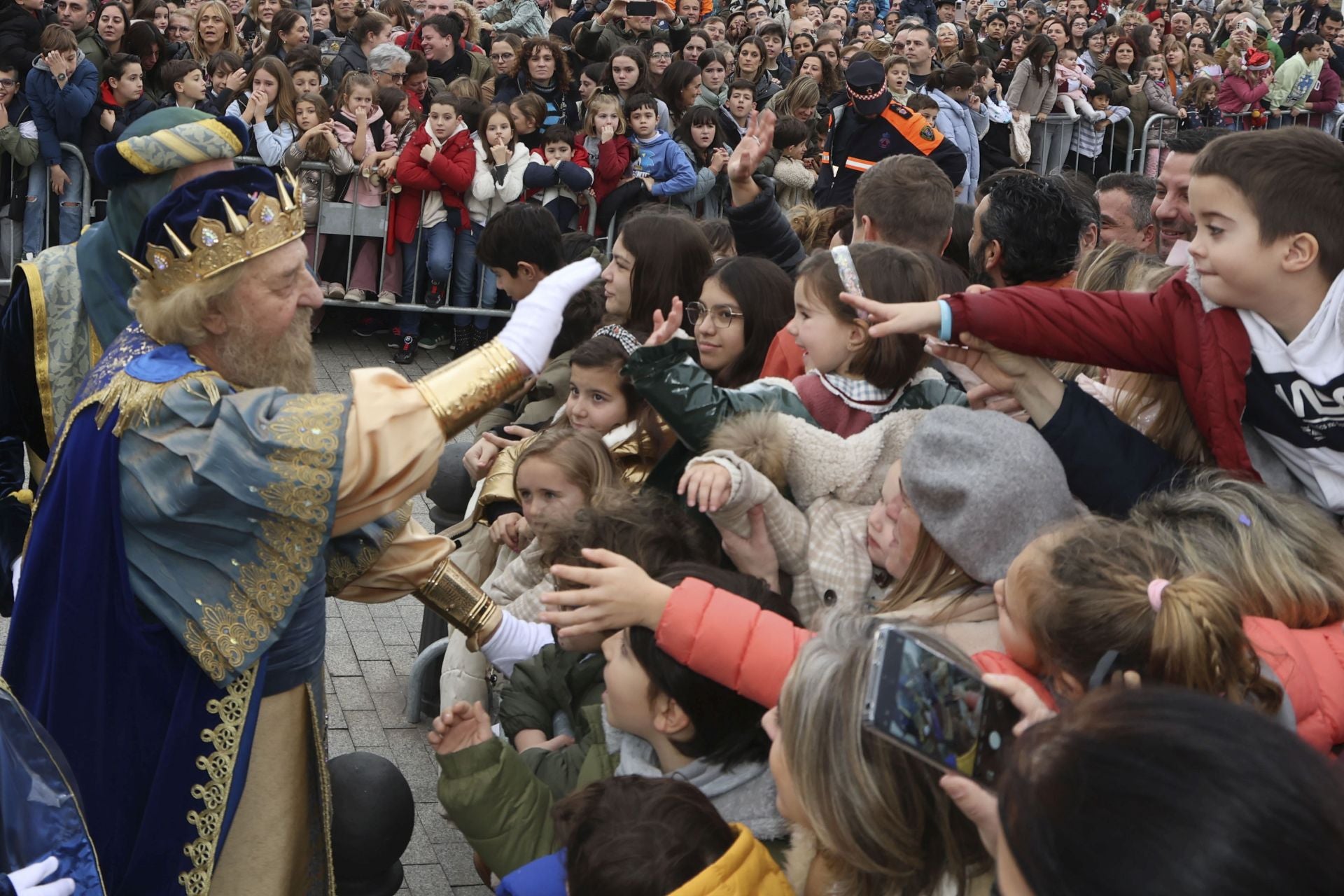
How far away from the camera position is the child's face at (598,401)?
4.12 metres

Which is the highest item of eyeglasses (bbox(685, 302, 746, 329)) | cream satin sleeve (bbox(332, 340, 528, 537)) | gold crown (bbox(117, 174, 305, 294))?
gold crown (bbox(117, 174, 305, 294))

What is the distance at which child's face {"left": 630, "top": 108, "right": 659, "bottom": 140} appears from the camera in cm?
1020

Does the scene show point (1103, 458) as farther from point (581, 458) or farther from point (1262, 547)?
point (581, 458)

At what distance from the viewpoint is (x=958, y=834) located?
82.7 inches

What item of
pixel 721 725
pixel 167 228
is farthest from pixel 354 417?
pixel 721 725

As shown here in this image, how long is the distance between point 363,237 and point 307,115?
2.84 feet

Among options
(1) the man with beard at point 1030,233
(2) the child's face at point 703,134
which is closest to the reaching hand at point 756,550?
(1) the man with beard at point 1030,233

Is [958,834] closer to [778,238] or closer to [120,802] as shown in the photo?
[120,802]

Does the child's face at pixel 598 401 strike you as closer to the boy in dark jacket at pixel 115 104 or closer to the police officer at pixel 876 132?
the police officer at pixel 876 132

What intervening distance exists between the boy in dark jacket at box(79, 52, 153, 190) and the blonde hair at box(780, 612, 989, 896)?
8.28m

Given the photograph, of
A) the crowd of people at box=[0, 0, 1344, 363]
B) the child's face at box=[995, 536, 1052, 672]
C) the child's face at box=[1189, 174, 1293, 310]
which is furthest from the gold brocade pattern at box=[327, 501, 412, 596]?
the crowd of people at box=[0, 0, 1344, 363]

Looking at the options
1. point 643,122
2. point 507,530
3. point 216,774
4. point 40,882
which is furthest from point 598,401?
point 643,122

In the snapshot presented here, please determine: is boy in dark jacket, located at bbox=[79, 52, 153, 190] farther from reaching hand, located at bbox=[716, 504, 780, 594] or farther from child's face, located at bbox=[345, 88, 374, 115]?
reaching hand, located at bbox=[716, 504, 780, 594]

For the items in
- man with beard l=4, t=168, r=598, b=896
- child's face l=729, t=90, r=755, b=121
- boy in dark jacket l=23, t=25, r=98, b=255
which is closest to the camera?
man with beard l=4, t=168, r=598, b=896
